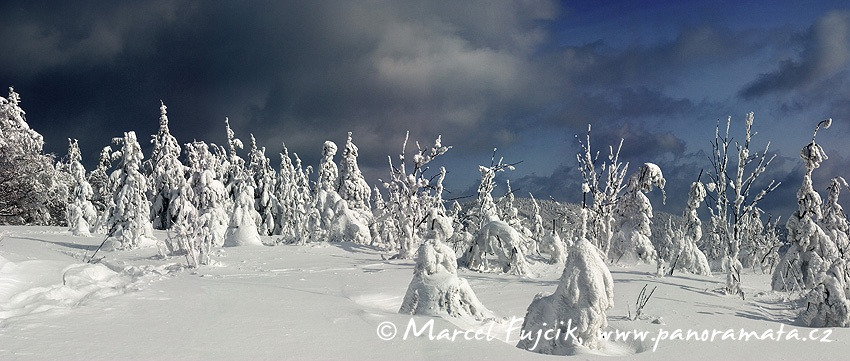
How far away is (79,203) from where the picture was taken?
29797 millimetres

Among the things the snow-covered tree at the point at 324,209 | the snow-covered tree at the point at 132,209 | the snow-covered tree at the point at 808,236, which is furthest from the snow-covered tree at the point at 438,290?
the snow-covered tree at the point at 324,209

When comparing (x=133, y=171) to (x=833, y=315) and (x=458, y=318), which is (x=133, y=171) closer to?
(x=458, y=318)

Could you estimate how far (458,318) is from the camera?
8602 mm

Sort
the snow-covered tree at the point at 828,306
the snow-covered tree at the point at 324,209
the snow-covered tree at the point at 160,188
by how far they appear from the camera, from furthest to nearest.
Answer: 1. the snow-covered tree at the point at 160,188
2. the snow-covered tree at the point at 324,209
3. the snow-covered tree at the point at 828,306

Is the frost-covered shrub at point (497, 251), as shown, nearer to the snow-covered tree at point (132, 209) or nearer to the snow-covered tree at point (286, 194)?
the snow-covered tree at point (132, 209)

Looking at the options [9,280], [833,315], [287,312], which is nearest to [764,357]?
[833,315]

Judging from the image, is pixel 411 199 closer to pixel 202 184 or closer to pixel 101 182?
pixel 202 184

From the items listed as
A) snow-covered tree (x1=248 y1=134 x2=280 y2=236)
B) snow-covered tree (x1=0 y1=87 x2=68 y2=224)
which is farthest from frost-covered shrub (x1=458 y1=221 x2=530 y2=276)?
snow-covered tree (x1=248 y1=134 x2=280 y2=236)

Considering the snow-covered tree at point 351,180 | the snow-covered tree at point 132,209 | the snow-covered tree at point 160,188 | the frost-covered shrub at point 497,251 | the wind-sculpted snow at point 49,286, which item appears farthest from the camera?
the snow-covered tree at point 351,180

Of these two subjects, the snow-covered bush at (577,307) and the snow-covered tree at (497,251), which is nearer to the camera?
the snow-covered bush at (577,307)

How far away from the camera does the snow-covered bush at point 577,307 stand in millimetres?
7613

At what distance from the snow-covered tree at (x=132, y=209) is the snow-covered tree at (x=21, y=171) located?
364cm

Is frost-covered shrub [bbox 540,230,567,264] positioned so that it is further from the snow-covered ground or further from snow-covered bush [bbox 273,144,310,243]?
snow-covered bush [bbox 273,144,310,243]

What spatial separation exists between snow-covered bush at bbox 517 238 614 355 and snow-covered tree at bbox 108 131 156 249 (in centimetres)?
1626
